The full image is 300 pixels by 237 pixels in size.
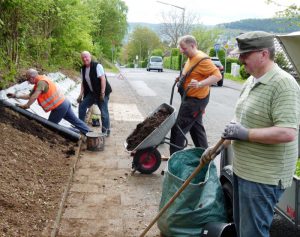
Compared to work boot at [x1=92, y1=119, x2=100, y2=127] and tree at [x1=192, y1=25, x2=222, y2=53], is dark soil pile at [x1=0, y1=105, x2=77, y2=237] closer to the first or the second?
work boot at [x1=92, y1=119, x2=100, y2=127]

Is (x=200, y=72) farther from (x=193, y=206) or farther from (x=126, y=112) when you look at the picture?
(x=126, y=112)

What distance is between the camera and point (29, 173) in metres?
5.72

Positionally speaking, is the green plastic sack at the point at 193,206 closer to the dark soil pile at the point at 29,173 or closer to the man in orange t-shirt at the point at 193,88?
A: the dark soil pile at the point at 29,173

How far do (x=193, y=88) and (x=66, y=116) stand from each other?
339 centimetres

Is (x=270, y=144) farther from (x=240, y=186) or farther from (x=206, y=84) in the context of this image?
(x=206, y=84)

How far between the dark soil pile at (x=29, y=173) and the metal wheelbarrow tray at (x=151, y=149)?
1.05 metres

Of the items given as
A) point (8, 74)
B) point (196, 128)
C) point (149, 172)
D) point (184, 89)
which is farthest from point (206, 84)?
point (8, 74)

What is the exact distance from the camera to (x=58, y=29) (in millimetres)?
16375

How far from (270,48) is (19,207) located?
313 centimetres

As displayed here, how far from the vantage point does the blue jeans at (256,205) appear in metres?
2.90

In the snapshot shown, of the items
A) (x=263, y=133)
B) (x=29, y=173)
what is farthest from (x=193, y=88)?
(x=263, y=133)

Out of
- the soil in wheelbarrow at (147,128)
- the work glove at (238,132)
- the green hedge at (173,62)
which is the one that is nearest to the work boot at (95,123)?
the soil in wheelbarrow at (147,128)

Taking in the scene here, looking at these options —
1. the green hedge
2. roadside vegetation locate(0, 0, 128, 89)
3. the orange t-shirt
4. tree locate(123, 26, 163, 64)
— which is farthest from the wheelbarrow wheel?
tree locate(123, 26, 163, 64)

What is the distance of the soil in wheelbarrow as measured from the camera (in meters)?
6.70
